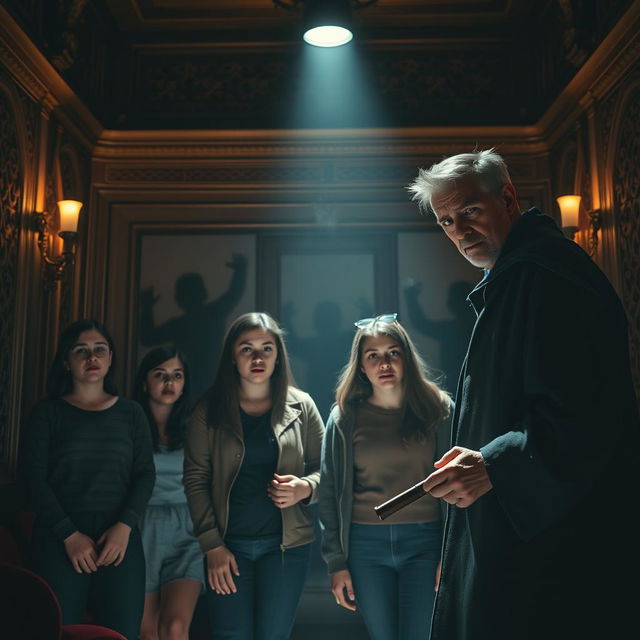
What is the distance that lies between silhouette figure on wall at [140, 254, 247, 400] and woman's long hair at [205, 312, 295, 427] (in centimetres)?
143

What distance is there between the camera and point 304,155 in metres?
4.30

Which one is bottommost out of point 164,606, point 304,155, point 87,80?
point 164,606


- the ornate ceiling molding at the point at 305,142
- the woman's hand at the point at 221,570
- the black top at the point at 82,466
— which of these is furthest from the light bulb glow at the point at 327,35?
the woman's hand at the point at 221,570

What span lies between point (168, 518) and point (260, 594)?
2.02 feet

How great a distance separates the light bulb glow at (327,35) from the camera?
10.5 feet

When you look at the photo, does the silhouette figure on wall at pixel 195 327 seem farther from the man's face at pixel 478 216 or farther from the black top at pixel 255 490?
the man's face at pixel 478 216

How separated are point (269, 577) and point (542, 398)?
1.66 m

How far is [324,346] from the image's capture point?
4199mm

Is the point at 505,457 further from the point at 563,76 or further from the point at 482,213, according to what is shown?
the point at 563,76

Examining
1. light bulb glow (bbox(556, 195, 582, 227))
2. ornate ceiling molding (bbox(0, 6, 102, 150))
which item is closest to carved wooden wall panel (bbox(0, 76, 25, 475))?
ornate ceiling molding (bbox(0, 6, 102, 150))

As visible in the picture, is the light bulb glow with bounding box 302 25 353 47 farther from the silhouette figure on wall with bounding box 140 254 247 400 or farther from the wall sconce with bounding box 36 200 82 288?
the silhouette figure on wall with bounding box 140 254 247 400

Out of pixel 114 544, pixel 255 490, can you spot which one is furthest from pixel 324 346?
pixel 114 544

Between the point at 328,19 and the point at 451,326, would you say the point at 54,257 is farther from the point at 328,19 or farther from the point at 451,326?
the point at 451,326

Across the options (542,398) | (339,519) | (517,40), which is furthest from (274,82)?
(542,398)
